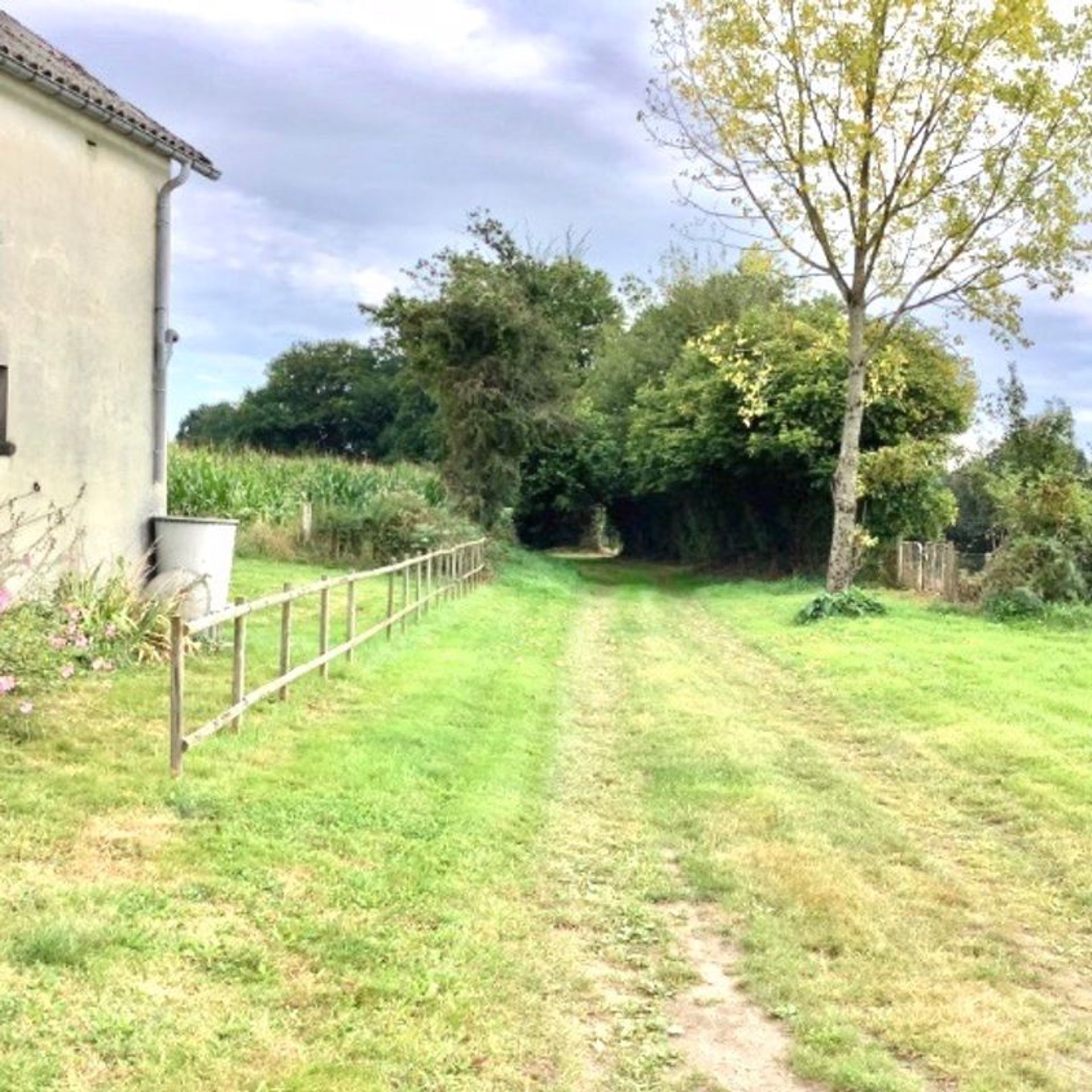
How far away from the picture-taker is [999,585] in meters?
19.3

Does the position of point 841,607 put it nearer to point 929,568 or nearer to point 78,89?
point 929,568

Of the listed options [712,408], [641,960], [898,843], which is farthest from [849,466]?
[641,960]

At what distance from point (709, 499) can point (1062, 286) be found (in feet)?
49.1

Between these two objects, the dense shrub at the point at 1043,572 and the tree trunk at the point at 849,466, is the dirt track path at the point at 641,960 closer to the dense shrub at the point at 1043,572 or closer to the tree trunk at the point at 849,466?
the dense shrub at the point at 1043,572

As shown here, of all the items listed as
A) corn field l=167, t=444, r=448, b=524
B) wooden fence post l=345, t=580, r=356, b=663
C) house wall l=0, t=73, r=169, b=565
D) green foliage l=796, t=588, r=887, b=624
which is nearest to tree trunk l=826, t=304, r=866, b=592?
green foliage l=796, t=588, r=887, b=624

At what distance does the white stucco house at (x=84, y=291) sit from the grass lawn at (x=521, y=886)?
2.28 m

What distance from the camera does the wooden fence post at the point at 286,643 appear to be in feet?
29.4

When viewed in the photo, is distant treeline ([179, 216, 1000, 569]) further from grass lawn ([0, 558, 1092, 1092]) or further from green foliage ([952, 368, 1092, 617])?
grass lawn ([0, 558, 1092, 1092])

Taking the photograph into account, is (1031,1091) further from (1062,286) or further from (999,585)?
(1062,286)

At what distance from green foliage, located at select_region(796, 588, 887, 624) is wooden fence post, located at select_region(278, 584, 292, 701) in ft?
37.5

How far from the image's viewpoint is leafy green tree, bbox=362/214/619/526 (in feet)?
91.1

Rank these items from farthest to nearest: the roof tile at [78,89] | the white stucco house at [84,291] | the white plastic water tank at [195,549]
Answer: the white plastic water tank at [195,549], the white stucco house at [84,291], the roof tile at [78,89]

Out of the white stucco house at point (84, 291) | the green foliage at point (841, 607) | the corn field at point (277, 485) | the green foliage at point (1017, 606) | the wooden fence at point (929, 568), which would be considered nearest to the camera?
the white stucco house at point (84, 291)

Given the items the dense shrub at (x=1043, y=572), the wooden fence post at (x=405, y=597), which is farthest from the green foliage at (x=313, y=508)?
the dense shrub at (x=1043, y=572)
